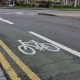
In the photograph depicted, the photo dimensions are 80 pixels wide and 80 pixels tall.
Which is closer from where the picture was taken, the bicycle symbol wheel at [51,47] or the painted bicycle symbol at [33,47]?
the painted bicycle symbol at [33,47]

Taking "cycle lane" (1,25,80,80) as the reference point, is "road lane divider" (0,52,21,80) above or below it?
above

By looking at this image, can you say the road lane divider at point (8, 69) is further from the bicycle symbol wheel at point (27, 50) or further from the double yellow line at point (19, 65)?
the bicycle symbol wheel at point (27, 50)

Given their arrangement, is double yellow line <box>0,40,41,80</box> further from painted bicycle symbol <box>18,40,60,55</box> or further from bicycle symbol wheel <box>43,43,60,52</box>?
bicycle symbol wheel <box>43,43,60,52</box>

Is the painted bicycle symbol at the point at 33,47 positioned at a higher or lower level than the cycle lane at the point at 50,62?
lower

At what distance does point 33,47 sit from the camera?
397 inches

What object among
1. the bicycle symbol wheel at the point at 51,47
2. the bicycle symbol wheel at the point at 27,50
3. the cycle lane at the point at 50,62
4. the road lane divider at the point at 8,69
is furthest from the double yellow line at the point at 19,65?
the bicycle symbol wheel at the point at 51,47

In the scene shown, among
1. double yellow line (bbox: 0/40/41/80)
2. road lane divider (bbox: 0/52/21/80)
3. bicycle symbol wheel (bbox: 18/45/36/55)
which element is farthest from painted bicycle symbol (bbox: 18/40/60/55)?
road lane divider (bbox: 0/52/21/80)

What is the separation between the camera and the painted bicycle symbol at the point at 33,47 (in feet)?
30.9

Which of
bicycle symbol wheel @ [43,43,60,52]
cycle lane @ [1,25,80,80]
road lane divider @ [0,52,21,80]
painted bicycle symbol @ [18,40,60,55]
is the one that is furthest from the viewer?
bicycle symbol wheel @ [43,43,60,52]

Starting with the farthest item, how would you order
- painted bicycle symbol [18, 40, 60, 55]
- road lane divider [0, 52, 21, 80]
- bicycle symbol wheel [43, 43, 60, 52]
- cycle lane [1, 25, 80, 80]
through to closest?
bicycle symbol wheel [43, 43, 60, 52] → painted bicycle symbol [18, 40, 60, 55] → cycle lane [1, 25, 80, 80] → road lane divider [0, 52, 21, 80]

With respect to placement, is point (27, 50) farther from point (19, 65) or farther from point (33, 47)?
point (19, 65)

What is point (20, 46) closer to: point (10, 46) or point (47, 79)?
point (10, 46)

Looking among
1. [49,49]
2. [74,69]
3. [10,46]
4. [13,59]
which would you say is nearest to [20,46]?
[10,46]

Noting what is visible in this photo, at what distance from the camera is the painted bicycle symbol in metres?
9.41
